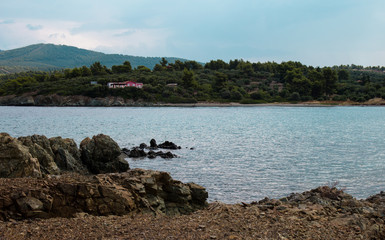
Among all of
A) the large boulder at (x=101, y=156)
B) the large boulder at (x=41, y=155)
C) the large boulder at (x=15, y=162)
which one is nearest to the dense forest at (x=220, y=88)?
the large boulder at (x=101, y=156)

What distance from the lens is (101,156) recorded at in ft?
76.4

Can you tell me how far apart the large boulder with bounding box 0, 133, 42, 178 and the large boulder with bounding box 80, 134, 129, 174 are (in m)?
7.24

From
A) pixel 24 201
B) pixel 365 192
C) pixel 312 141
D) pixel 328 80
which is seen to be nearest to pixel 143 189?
pixel 24 201

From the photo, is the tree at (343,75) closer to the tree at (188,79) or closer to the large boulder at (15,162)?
the tree at (188,79)

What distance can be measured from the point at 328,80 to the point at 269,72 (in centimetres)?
4475

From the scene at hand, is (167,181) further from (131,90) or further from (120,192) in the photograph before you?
(131,90)

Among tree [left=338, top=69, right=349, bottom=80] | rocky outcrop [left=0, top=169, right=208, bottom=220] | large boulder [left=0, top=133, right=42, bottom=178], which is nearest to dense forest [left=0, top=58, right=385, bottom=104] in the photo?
tree [left=338, top=69, right=349, bottom=80]

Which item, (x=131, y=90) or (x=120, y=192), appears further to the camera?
(x=131, y=90)

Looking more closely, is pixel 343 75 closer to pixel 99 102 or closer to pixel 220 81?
pixel 220 81

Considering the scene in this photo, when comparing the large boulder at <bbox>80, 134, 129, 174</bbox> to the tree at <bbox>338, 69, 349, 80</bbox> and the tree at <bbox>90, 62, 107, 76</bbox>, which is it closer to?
the tree at <bbox>90, 62, 107, 76</bbox>

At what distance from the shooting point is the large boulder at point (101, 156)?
22969 millimetres

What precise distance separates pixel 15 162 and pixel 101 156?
8468mm

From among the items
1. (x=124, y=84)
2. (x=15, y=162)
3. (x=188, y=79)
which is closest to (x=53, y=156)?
(x=15, y=162)

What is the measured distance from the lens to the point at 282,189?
65.2ft
